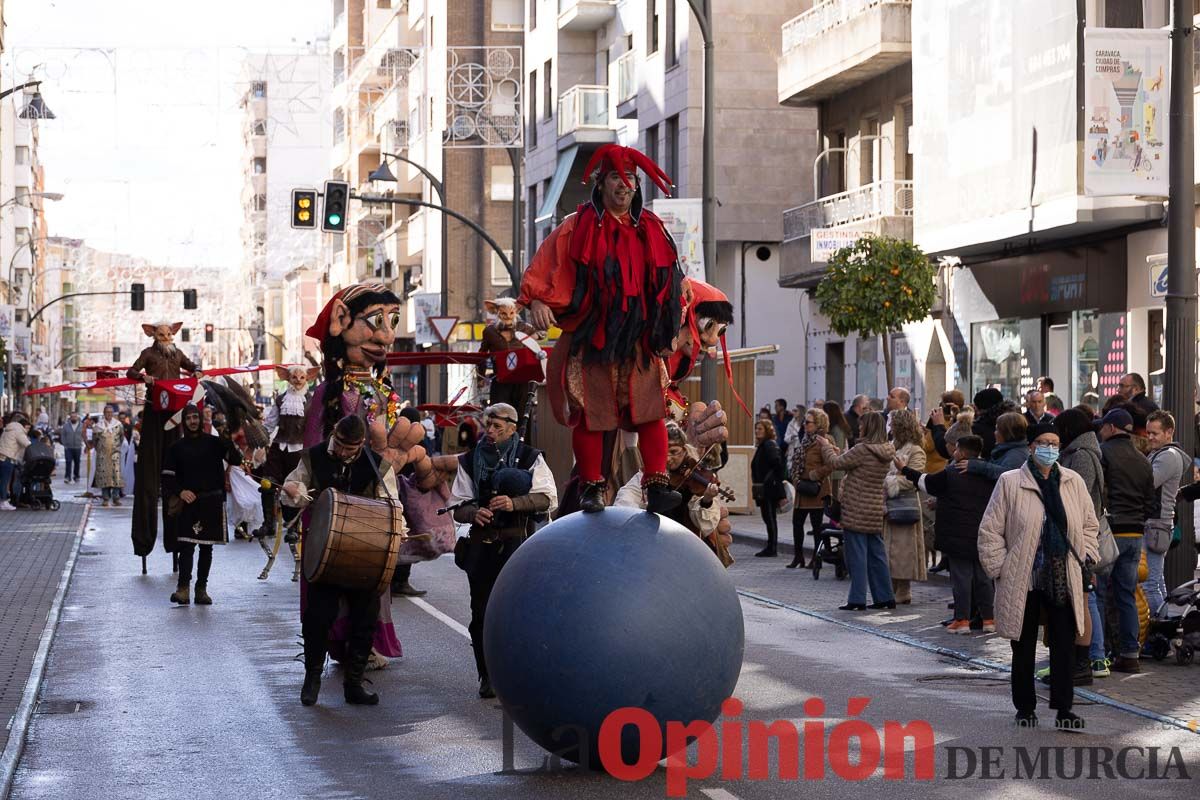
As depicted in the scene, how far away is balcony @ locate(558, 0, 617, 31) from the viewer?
49.3 metres

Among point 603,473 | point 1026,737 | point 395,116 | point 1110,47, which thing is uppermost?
point 395,116

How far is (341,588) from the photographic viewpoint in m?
11.5

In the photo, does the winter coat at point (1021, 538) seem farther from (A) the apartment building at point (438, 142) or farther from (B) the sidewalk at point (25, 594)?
(A) the apartment building at point (438, 142)

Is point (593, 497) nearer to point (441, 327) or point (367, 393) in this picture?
point (367, 393)

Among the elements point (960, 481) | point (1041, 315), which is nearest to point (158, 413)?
point (960, 481)

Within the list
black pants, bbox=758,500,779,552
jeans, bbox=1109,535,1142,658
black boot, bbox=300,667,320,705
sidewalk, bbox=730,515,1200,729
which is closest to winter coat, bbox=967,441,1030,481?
jeans, bbox=1109,535,1142,658

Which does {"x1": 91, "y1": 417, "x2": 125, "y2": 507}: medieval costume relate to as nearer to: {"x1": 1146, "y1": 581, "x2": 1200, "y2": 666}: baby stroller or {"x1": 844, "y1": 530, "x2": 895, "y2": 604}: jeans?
{"x1": 844, "y1": 530, "x2": 895, "y2": 604}: jeans

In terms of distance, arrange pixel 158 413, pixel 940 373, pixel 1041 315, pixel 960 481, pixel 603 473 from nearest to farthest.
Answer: pixel 603 473, pixel 960 481, pixel 158 413, pixel 1041 315, pixel 940 373

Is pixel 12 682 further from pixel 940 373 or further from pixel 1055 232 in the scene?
pixel 940 373

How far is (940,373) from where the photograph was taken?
32.6 meters

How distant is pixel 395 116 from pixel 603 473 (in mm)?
62156

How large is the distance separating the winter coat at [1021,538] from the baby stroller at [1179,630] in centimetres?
291

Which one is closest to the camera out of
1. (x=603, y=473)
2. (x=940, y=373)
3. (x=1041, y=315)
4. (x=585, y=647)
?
(x=585, y=647)

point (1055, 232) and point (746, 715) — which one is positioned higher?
point (1055, 232)
